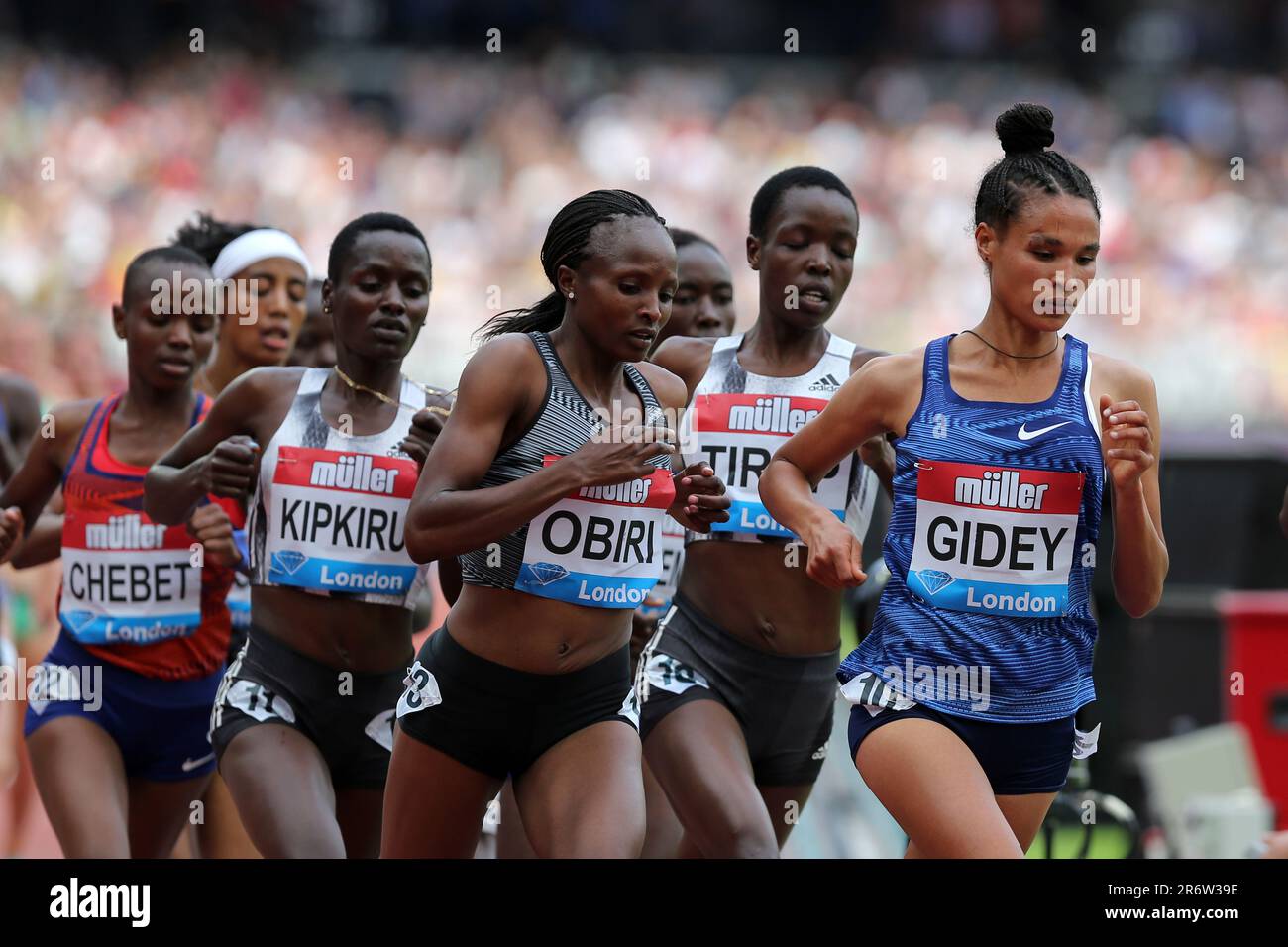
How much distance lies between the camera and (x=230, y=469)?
5129 mm

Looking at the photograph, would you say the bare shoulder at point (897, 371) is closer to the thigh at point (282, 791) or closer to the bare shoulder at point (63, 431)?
the thigh at point (282, 791)

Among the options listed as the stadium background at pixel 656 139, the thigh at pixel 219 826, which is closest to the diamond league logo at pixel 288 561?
the thigh at pixel 219 826

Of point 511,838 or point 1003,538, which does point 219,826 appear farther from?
point 1003,538

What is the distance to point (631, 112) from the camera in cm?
2147

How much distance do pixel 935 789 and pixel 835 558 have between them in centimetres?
55

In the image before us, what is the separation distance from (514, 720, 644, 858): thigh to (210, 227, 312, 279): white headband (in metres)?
2.76

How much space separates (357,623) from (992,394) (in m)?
1.99

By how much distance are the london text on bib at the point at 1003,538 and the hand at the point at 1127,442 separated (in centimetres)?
12

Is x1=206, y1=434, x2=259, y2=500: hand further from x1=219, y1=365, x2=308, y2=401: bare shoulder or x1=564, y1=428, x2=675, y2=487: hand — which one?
x1=564, y1=428, x2=675, y2=487: hand

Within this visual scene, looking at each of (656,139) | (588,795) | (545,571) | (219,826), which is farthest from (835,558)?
(656,139)

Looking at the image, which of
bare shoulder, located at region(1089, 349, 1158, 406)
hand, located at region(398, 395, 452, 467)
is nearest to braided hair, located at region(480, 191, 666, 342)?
hand, located at region(398, 395, 452, 467)

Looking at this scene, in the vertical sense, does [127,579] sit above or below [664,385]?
below

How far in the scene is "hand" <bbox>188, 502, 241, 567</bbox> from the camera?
539cm
